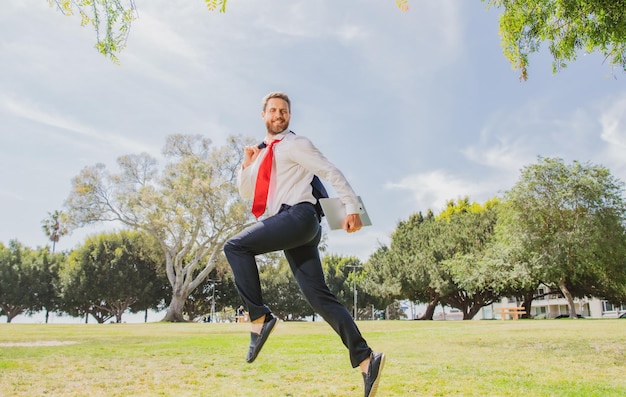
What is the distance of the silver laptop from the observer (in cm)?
361

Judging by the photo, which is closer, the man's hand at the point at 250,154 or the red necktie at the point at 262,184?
the red necktie at the point at 262,184

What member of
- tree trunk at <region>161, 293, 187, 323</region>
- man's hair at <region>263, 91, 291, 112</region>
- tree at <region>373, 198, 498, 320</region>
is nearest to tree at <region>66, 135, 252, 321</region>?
tree trunk at <region>161, 293, 187, 323</region>

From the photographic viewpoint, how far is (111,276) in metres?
53.5

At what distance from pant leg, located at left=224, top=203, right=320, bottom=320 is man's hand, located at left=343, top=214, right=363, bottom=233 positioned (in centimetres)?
24

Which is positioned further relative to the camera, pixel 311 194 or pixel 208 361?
pixel 208 361

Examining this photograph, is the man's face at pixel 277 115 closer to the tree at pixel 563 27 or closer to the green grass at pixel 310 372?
the green grass at pixel 310 372

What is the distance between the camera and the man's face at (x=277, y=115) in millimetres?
3969


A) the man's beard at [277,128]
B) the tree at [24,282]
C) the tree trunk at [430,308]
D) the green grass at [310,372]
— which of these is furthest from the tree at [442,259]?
the man's beard at [277,128]

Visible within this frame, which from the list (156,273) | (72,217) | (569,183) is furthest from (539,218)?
(156,273)

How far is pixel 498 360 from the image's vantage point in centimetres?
768

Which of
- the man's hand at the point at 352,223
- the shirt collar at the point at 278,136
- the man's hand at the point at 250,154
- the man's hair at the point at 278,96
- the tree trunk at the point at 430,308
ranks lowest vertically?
the tree trunk at the point at 430,308

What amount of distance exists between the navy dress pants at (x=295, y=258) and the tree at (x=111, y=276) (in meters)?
50.3

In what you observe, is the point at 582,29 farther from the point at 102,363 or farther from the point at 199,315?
the point at 199,315

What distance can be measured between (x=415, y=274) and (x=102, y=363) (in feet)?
148
